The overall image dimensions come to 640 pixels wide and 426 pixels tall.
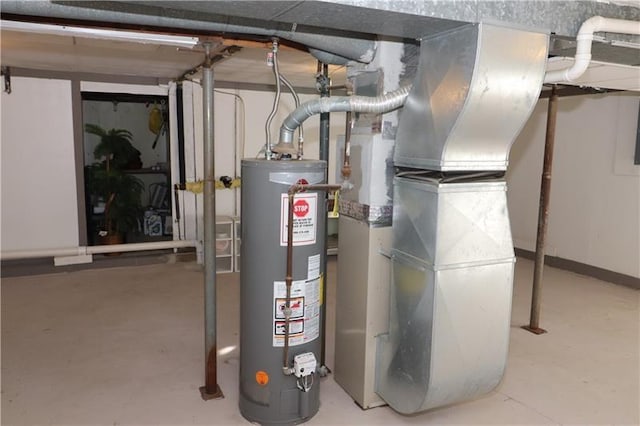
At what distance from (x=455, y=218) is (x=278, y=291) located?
34.3 inches

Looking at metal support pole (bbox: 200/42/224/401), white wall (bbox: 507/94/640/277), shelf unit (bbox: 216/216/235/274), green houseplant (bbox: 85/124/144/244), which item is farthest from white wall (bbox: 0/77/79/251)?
white wall (bbox: 507/94/640/277)

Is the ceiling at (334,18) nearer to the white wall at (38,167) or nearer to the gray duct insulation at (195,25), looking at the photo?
→ the gray duct insulation at (195,25)

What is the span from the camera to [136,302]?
4086 millimetres

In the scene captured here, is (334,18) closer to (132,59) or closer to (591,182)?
(132,59)

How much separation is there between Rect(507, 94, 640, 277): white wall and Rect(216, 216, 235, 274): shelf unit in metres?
3.51

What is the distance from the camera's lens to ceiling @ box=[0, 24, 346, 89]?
342 cm

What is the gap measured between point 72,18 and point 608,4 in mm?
2176

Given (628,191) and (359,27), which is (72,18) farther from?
(628,191)

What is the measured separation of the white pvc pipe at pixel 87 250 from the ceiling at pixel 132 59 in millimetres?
1750

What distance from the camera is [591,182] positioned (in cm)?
510

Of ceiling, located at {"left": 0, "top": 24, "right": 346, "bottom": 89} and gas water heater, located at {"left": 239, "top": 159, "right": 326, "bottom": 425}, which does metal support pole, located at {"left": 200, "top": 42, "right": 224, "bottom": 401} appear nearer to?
gas water heater, located at {"left": 239, "top": 159, "right": 326, "bottom": 425}

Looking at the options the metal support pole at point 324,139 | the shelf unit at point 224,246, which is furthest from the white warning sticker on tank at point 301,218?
the shelf unit at point 224,246

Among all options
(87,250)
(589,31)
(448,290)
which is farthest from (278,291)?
(87,250)

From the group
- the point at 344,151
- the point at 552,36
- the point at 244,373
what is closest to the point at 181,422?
the point at 244,373
